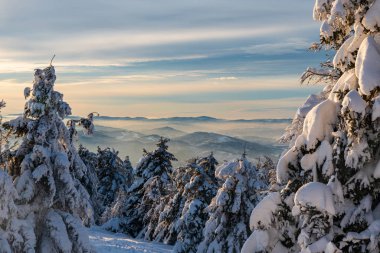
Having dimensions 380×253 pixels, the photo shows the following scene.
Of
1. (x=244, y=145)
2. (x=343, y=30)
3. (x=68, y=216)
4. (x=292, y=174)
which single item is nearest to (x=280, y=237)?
(x=292, y=174)

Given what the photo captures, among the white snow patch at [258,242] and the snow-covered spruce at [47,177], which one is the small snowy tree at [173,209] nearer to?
the snow-covered spruce at [47,177]

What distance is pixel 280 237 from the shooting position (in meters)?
10.4

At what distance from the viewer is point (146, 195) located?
40281 mm

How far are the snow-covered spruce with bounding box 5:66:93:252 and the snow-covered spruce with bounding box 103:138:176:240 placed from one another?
20.1 m

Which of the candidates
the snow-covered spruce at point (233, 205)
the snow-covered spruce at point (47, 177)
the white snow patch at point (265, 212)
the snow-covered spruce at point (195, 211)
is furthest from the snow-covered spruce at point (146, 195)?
the white snow patch at point (265, 212)

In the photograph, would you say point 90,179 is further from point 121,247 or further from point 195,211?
point 195,211

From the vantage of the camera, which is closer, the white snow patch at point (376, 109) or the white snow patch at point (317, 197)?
the white snow patch at point (376, 109)

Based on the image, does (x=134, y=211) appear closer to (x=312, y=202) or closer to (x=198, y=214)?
(x=198, y=214)

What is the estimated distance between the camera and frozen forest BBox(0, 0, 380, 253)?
8.76 meters

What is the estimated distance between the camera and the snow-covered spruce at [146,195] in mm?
40250

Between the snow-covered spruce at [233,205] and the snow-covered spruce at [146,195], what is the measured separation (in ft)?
50.2

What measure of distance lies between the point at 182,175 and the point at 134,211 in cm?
1209

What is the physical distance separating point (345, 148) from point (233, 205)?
14286 mm

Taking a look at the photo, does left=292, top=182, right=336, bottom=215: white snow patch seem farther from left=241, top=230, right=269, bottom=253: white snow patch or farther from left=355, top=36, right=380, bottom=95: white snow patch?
left=355, top=36, right=380, bottom=95: white snow patch
